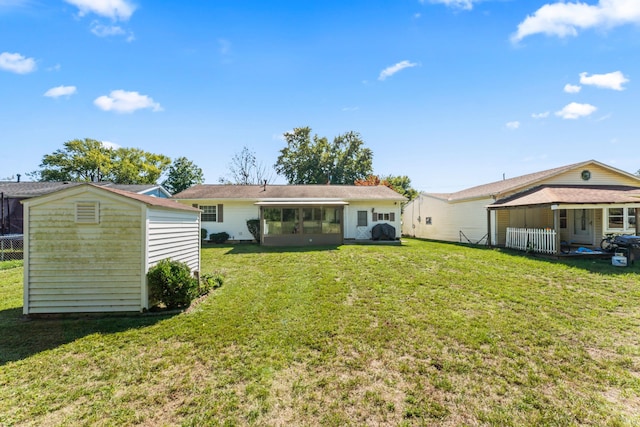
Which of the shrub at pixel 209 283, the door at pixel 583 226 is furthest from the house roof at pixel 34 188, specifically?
the door at pixel 583 226

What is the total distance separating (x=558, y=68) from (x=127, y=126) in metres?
23.2

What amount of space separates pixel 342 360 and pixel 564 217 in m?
17.9

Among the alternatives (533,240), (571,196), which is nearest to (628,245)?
(533,240)

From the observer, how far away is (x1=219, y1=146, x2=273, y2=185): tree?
116 ft

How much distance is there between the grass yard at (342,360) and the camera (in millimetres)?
2775

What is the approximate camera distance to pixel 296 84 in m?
14.4

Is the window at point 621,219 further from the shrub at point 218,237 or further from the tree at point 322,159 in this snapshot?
the tree at point 322,159

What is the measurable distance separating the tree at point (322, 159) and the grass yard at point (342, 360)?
30787 millimetres

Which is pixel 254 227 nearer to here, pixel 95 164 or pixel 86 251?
pixel 86 251

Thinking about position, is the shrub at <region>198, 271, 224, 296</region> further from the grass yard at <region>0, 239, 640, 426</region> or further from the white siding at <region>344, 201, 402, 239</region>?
the white siding at <region>344, 201, 402, 239</region>

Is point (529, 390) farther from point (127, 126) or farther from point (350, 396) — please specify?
point (127, 126)

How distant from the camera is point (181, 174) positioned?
34125 millimetres

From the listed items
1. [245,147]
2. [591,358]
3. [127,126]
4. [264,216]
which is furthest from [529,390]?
[245,147]

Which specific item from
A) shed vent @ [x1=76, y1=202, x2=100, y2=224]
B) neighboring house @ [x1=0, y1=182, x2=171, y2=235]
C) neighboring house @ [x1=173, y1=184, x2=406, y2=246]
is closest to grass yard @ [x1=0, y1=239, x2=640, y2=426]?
shed vent @ [x1=76, y1=202, x2=100, y2=224]
